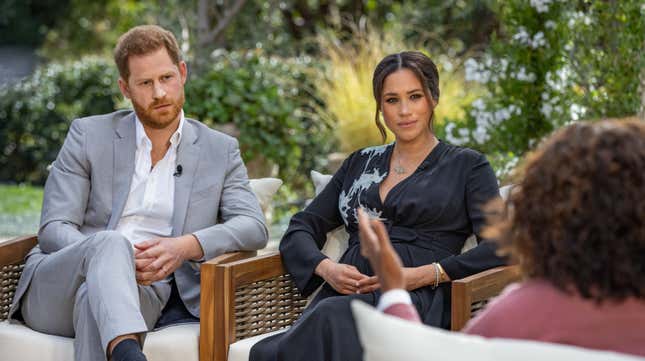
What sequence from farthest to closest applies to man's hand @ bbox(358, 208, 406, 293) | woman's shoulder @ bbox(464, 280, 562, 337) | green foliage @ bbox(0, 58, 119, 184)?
green foliage @ bbox(0, 58, 119, 184), man's hand @ bbox(358, 208, 406, 293), woman's shoulder @ bbox(464, 280, 562, 337)

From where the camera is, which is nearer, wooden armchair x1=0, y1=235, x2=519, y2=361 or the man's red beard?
wooden armchair x1=0, y1=235, x2=519, y2=361

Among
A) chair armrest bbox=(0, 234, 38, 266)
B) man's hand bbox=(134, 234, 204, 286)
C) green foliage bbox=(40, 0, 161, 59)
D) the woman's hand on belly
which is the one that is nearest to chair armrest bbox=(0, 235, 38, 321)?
chair armrest bbox=(0, 234, 38, 266)

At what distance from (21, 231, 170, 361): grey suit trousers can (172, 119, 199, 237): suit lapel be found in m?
0.25

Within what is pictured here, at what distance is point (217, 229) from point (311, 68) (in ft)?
18.6

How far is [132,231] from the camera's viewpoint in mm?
3525

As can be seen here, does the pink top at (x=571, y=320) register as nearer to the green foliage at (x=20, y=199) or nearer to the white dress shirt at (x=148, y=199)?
the white dress shirt at (x=148, y=199)

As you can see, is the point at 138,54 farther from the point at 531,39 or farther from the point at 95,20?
the point at 95,20

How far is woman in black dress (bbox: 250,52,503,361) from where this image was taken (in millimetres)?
3154

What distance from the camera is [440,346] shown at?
157cm

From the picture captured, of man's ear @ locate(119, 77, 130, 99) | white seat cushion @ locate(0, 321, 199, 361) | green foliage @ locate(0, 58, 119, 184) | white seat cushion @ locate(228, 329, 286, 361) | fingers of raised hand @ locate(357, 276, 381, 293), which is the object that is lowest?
white seat cushion @ locate(228, 329, 286, 361)

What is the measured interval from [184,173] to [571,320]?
7.10 ft

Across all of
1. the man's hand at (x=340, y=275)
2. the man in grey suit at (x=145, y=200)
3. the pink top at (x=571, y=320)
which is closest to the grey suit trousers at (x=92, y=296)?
the man in grey suit at (x=145, y=200)

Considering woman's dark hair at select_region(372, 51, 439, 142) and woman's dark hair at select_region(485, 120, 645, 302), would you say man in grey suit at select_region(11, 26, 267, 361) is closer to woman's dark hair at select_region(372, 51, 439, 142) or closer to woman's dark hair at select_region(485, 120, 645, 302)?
woman's dark hair at select_region(372, 51, 439, 142)

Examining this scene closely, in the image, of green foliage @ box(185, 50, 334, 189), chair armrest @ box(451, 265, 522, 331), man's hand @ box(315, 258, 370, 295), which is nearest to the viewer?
chair armrest @ box(451, 265, 522, 331)
